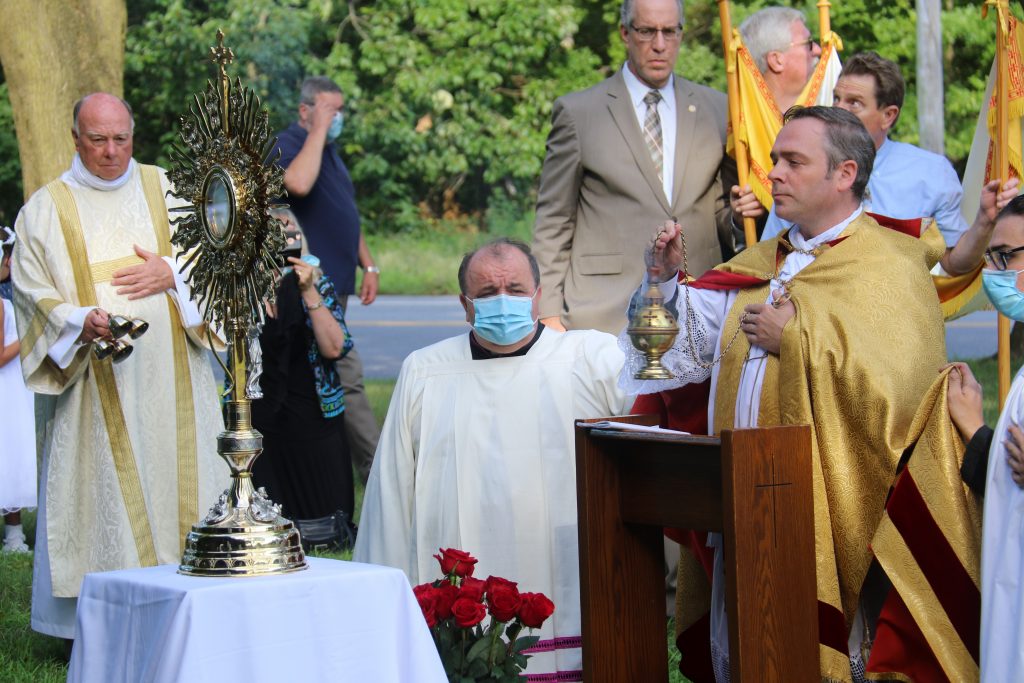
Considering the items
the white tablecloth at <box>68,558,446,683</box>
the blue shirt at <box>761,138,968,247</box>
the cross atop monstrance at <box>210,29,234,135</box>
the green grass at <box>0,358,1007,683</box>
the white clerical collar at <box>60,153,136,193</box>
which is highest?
the cross atop monstrance at <box>210,29,234,135</box>

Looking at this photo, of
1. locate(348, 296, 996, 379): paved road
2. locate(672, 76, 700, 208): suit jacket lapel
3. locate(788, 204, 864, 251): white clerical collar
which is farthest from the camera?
locate(348, 296, 996, 379): paved road

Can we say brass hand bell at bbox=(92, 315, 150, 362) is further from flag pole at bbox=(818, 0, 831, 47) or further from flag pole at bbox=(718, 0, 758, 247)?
flag pole at bbox=(818, 0, 831, 47)

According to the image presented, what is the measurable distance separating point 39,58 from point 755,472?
26.2 ft

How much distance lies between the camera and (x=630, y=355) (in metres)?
5.11

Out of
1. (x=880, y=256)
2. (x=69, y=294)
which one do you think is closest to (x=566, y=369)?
(x=880, y=256)

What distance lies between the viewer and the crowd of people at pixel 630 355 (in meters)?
4.70

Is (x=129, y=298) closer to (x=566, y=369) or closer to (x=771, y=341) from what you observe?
(x=566, y=369)

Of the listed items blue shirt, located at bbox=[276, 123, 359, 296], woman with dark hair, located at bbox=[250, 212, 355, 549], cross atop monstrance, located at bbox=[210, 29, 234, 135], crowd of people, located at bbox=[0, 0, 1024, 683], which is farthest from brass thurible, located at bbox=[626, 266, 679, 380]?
blue shirt, located at bbox=[276, 123, 359, 296]

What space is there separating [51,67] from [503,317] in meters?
6.61

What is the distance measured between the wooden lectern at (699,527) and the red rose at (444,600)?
55 cm

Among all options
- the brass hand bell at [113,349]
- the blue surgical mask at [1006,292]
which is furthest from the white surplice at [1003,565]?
the brass hand bell at [113,349]

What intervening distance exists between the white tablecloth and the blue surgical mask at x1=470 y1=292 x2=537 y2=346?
1592 millimetres

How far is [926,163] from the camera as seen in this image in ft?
19.9

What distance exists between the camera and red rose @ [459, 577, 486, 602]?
4.56m
